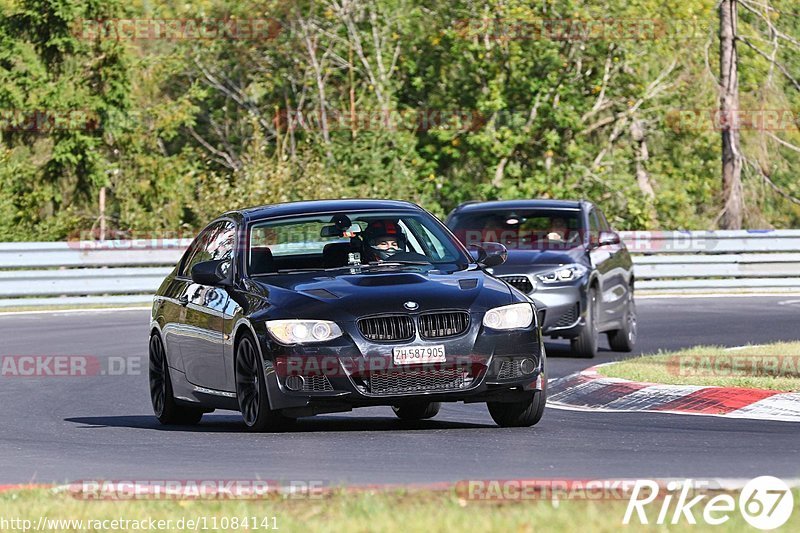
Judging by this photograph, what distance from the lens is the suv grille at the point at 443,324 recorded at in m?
10.6

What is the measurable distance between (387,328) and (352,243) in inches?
56.1

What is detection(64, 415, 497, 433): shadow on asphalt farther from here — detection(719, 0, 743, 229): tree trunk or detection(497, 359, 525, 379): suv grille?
detection(719, 0, 743, 229): tree trunk

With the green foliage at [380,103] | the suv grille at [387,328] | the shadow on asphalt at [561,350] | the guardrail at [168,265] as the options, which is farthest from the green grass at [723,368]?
the green foliage at [380,103]

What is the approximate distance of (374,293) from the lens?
10.7m

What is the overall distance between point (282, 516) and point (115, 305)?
21617 mm

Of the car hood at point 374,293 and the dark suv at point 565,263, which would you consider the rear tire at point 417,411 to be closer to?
the car hood at point 374,293

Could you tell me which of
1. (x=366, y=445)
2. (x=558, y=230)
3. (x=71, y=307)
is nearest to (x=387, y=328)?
(x=366, y=445)

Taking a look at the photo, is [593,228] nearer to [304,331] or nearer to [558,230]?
[558,230]

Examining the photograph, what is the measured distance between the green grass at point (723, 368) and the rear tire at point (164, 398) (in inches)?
149

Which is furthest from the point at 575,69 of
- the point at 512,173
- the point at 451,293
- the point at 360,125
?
the point at 451,293

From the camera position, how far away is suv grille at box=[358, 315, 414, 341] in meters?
10.5

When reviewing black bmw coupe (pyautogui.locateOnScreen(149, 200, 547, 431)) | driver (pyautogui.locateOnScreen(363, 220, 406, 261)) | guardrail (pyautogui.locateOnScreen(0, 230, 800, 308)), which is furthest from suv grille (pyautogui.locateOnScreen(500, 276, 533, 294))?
guardrail (pyautogui.locateOnScreen(0, 230, 800, 308))

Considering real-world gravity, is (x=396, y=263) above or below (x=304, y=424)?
above

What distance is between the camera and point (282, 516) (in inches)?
276
